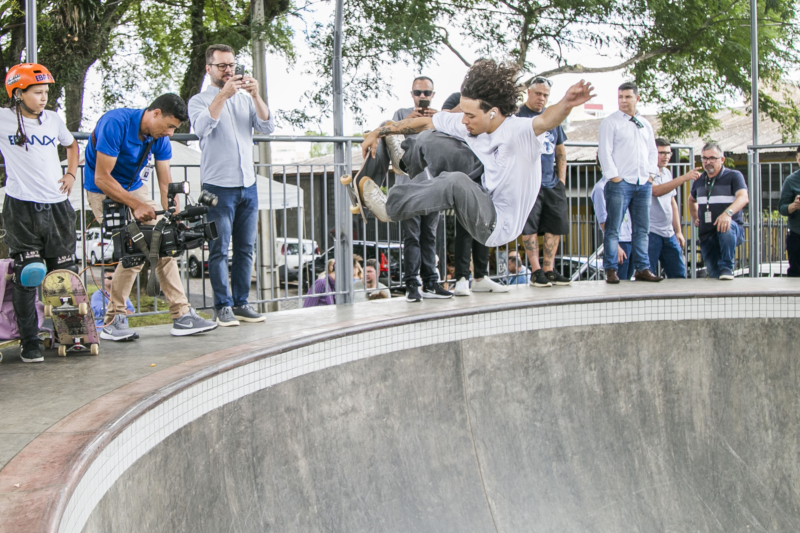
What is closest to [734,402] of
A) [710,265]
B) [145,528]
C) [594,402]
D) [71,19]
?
[594,402]

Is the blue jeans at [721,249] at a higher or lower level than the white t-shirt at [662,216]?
lower

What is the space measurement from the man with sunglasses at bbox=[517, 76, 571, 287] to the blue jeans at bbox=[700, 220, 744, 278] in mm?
1946

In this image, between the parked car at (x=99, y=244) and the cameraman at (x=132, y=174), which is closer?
the cameraman at (x=132, y=174)

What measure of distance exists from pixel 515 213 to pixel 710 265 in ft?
16.5

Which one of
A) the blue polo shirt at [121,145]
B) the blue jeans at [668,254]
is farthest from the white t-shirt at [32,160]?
the blue jeans at [668,254]

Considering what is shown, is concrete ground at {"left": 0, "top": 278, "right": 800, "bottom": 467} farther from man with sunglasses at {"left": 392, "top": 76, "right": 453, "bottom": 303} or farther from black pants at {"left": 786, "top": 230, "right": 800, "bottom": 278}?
black pants at {"left": 786, "top": 230, "right": 800, "bottom": 278}

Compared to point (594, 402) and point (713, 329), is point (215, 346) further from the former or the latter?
point (713, 329)

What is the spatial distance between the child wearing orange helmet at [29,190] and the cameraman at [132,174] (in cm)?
35

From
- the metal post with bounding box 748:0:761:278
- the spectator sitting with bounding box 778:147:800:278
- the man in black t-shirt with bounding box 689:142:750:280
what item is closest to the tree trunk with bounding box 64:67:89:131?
the man in black t-shirt with bounding box 689:142:750:280

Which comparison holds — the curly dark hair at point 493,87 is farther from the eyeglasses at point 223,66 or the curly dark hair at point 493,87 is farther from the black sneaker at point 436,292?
the black sneaker at point 436,292

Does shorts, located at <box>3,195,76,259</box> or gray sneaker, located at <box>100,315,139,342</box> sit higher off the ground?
shorts, located at <box>3,195,76,259</box>

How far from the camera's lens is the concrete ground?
3.21 m

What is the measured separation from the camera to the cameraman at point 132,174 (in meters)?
4.72

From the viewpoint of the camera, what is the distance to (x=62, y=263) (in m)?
4.54
